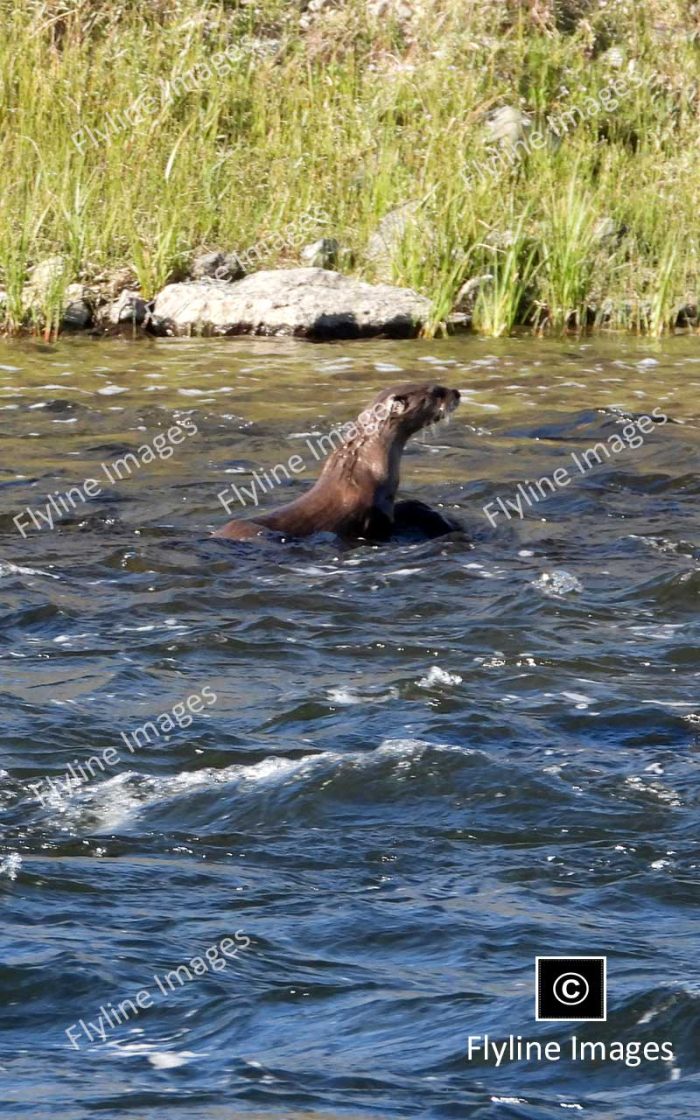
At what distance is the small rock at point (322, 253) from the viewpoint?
48.0 feet

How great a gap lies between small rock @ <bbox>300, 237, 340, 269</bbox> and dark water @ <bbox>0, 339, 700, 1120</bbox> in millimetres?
5297

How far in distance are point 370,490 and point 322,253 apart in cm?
668

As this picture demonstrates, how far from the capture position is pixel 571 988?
3.79 metres

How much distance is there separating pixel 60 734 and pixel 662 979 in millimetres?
2345

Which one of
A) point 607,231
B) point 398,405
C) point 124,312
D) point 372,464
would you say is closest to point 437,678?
point 372,464

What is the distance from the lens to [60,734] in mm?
5496

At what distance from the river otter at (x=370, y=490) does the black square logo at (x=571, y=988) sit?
4.20m

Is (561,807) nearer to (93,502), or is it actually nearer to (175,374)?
(93,502)

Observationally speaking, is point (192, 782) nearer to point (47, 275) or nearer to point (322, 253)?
point (47, 275)

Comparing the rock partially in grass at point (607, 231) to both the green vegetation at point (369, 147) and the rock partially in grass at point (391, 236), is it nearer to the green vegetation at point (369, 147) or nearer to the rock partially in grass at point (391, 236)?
the green vegetation at point (369, 147)

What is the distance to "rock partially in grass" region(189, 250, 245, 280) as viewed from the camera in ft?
47.2

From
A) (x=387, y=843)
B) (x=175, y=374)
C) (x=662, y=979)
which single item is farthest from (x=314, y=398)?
(x=662, y=979)

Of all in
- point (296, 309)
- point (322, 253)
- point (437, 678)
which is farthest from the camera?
point (322, 253)

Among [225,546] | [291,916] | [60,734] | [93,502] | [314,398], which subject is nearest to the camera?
[291,916]
